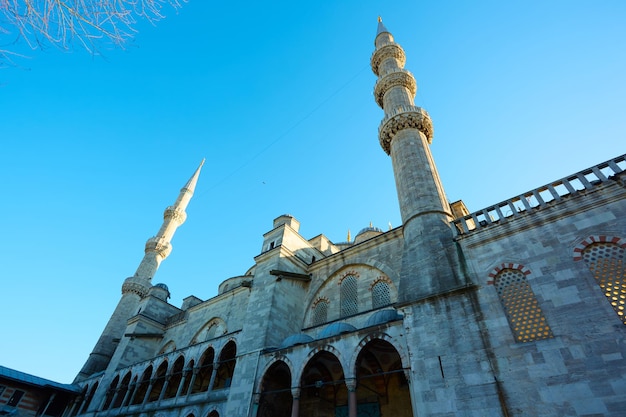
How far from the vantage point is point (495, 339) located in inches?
316

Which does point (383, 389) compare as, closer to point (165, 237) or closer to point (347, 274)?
point (347, 274)

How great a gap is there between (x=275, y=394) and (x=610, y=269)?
11.7 metres

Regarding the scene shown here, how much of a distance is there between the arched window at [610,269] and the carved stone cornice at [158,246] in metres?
31.1

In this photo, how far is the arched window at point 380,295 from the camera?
1327 centimetres

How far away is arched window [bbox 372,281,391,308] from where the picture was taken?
13.3m

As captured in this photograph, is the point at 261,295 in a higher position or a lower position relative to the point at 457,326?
higher

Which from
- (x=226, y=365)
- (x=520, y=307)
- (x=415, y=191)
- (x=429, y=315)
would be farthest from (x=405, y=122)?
(x=226, y=365)

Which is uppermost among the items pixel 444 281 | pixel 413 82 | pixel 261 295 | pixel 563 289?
pixel 413 82

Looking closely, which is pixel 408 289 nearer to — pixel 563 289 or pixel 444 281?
pixel 444 281

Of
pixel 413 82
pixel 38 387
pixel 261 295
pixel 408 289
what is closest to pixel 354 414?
pixel 408 289

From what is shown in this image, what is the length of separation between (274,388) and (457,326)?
812cm

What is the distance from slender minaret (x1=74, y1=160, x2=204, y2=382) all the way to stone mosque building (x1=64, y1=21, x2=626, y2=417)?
20.7 ft

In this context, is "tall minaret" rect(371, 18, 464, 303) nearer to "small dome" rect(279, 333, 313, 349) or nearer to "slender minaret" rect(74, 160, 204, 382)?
"small dome" rect(279, 333, 313, 349)

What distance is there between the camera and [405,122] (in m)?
15.2
